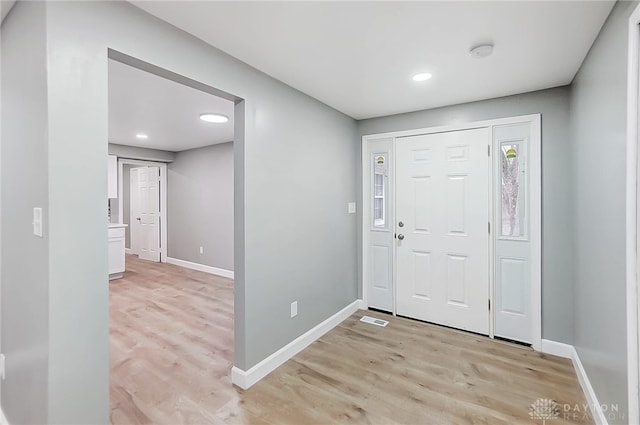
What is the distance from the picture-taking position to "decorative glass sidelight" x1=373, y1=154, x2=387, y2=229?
3.50 metres

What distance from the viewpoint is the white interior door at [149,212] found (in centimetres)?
632

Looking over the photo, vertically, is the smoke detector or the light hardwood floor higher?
the smoke detector

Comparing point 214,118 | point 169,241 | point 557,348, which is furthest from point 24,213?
Result: point 169,241

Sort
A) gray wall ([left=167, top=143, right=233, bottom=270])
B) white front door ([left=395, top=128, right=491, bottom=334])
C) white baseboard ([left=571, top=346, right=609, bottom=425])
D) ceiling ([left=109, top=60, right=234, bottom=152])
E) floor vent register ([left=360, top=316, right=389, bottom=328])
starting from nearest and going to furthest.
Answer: white baseboard ([left=571, top=346, right=609, bottom=425]) < ceiling ([left=109, top=60, right=234, bottom=152]) < white front door ([left=395, top=128, right=491, bottom=334]) < floor vent register ([left=360, top=316, right=389, bottom=328]) < gray wall ([left=167, top=143, right=233, bottom=270])

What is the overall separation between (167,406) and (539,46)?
328 centimetres

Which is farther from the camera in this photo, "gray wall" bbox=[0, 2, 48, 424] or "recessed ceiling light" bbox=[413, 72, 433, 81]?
"recessed ceiling light" bbox=[413, 72, 433, 81]

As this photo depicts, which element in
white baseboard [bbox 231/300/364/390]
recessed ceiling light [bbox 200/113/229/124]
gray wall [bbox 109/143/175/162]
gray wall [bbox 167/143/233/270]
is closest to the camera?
white baseboard [bbox 231/300/364/390]

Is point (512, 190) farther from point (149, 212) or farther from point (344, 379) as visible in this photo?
point (149, 212)

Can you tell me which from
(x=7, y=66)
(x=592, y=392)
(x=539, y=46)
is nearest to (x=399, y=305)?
(x=592, y=392)

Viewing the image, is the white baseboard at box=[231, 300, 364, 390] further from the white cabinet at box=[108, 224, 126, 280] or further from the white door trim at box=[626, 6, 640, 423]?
the white cabinet at box=[108, 224, 126, 280]

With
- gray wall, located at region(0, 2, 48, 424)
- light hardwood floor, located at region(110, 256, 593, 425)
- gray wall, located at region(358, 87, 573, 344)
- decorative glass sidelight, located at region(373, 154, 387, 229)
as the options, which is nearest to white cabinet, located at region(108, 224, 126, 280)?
light hardwood floor, located at region(110, 256, 593, 425)

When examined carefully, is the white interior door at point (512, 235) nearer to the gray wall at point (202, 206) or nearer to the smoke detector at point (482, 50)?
the smoke detector at point (482, 50)

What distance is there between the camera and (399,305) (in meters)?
3.41

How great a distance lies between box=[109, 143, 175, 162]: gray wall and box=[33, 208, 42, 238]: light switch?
434 centimetres
